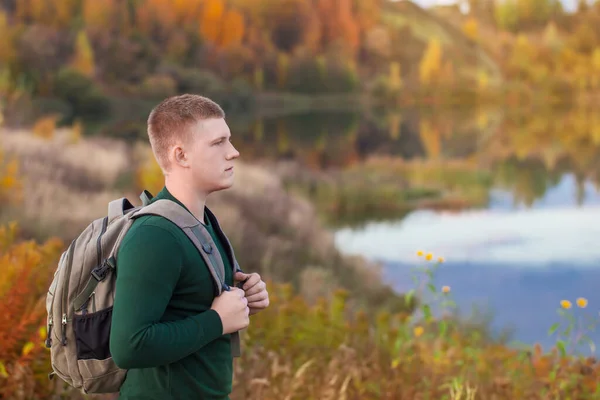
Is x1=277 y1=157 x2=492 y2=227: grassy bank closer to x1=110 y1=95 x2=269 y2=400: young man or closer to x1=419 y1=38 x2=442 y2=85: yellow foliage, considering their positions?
x1=110 y1=95 x2=269 y2=400: young man

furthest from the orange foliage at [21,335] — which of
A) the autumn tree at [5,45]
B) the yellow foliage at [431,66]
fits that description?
the yellow foliage at [431,66]

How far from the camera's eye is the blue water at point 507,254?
11.0 meters

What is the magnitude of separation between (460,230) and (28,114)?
11.7 m

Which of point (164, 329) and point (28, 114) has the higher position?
point (28, 114)

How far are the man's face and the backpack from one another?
0.11 m

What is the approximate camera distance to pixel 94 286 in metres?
2.01

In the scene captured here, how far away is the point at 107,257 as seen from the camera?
200 centimetres

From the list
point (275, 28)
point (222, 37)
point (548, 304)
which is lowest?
point (548, 304)

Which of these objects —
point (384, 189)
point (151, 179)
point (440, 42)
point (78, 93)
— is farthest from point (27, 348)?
point (440, 42)

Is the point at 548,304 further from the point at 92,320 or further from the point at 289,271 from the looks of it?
the point at 92,320

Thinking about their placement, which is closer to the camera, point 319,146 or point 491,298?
point 491,298

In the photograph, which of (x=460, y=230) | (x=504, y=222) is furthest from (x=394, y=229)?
(x=504, y=222)

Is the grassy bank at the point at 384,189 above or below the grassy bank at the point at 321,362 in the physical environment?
above

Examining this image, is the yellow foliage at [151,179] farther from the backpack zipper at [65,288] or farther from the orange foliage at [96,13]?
the orange foliage at [96,13]
